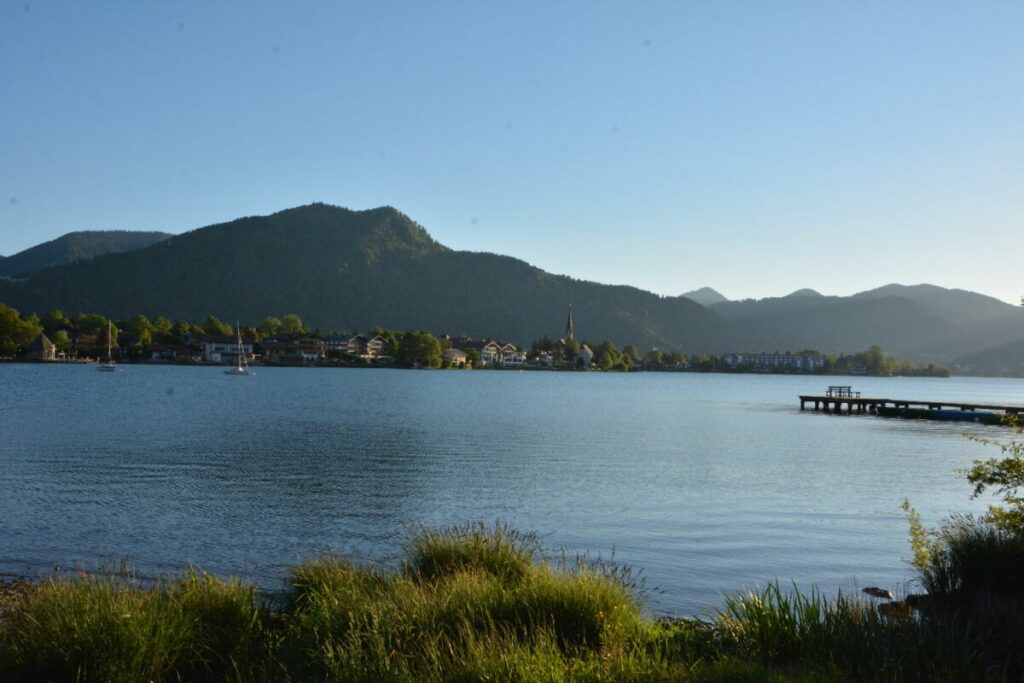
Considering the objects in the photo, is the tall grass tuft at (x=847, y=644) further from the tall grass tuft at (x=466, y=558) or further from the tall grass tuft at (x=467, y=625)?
the tall grass tuft at (x=466, y=558)

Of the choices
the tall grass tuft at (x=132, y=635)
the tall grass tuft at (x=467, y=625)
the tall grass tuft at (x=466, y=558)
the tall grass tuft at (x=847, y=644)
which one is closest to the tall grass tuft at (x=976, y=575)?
the tall grass tuft at (x=847, y=644)

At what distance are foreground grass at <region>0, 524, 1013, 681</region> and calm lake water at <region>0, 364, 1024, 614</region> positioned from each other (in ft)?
14.8

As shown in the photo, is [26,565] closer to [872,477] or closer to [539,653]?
[539,653]

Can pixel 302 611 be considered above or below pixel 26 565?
above

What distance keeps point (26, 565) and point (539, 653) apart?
12.0 meters

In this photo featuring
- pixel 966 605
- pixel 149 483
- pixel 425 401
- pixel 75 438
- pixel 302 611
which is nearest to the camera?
pixel 302 611

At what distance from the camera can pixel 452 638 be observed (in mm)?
7500

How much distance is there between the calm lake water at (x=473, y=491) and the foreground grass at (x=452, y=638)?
4496 mm

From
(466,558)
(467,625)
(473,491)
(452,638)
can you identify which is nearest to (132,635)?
(452,638)

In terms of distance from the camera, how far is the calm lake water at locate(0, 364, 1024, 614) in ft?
52.0

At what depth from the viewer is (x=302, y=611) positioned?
30.6ft

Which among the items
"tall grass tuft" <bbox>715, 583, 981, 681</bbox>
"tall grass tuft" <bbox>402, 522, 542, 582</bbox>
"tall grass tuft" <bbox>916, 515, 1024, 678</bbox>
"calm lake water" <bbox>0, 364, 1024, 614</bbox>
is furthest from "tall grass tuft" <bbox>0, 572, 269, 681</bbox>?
"tall grass tuft" <bbox>916, 515, 1024, 678</bbox>

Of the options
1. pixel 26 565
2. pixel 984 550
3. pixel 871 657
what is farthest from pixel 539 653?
pixel 26 565

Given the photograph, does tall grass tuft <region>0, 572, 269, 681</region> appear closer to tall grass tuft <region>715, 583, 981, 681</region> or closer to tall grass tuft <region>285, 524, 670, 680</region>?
tall grass tuft <region>285, 524, 670, 680</region>
